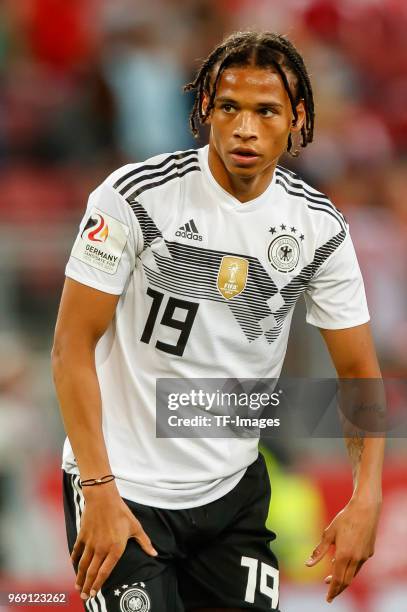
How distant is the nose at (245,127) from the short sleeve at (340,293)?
0.42 metres

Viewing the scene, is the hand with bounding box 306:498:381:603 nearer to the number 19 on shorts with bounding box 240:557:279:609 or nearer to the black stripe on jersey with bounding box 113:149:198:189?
the number 19 on shorts with bounding box 240:557:279:609

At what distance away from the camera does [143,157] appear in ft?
22.0

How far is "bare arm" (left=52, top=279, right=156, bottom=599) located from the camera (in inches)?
107

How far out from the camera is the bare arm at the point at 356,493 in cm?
297

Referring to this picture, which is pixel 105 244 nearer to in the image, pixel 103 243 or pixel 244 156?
pixel 103 243

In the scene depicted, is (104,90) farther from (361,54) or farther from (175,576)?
(175,576)

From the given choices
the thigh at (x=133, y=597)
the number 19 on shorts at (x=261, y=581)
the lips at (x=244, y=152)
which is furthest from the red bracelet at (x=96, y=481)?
the lips at (x=244, y=152)

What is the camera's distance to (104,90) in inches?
266

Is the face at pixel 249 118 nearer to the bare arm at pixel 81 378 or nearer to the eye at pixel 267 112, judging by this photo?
the eye at pixel 267 112

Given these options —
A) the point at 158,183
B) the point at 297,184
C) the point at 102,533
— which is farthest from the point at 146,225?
the point at 102,533

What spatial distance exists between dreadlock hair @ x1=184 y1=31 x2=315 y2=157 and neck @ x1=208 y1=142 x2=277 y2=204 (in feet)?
0.36

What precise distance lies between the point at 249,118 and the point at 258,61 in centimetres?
14

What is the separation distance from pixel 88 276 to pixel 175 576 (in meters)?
0.80

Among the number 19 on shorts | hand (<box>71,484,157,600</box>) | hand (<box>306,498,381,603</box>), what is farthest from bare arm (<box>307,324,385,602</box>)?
hand (<box>71,484,157,600</box>)
